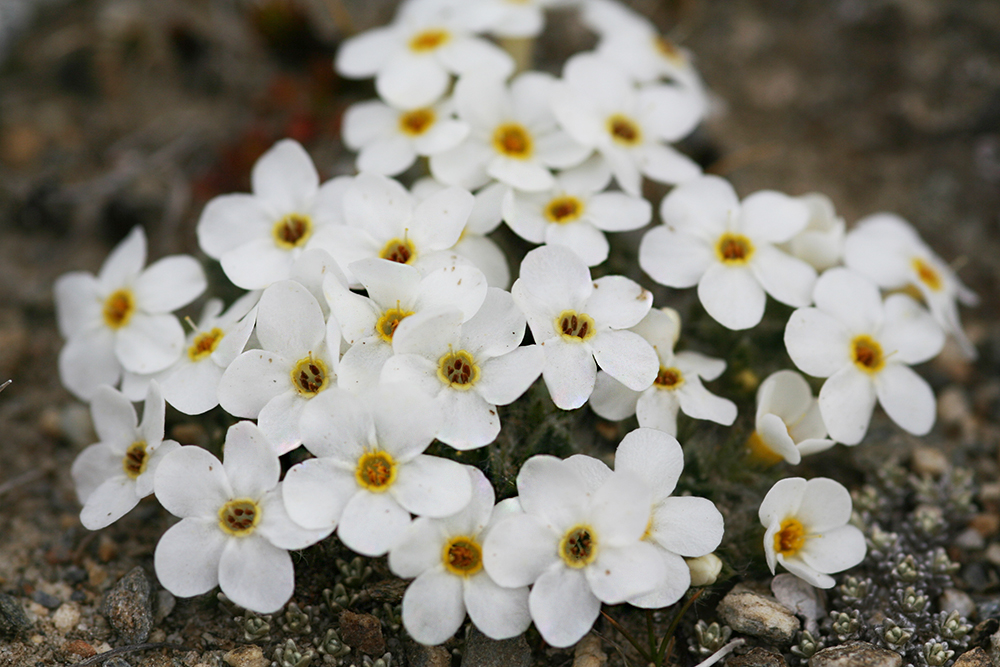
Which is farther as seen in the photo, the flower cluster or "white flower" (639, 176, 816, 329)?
"white flower" (639, 176, 816, 329)

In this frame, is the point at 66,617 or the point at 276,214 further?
the point at 276,214

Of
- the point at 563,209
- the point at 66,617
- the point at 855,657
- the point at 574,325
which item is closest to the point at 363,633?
the point at 66,617

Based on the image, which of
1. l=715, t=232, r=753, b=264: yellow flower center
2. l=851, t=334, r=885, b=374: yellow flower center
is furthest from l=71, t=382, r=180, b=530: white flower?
l=851, t=334, r=885, b=374: yellow flower center

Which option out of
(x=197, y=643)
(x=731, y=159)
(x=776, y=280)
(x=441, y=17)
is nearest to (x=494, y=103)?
(x=441, y=17)

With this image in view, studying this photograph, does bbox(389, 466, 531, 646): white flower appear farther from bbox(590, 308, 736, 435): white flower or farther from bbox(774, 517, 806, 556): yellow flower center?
bbox(774, 517, 806, 556): yellow flower center

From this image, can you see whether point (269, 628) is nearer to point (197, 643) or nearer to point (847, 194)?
point (197, 643)

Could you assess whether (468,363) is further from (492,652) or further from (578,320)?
(492,652)
